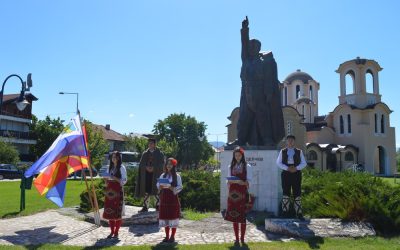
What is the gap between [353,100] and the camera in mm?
54188

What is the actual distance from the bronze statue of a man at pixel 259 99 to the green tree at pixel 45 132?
133 ft

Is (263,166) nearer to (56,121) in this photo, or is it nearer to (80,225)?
(80,225)

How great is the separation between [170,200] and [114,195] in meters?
1.33

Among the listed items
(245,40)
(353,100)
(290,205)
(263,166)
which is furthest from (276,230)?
(353,100)

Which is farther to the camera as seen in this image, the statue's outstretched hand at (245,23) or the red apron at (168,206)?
the statue's outstretched hand at (245,23)

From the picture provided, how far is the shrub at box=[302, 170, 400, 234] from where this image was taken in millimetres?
9266

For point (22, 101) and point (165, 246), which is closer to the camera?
point (165, 246)

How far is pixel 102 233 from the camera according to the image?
30.9 feet

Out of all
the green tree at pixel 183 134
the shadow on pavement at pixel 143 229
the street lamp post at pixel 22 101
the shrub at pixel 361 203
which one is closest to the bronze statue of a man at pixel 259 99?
the shrub at pixel 361 203

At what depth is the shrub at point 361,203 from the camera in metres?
9.27

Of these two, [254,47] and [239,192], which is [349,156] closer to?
[254,47]

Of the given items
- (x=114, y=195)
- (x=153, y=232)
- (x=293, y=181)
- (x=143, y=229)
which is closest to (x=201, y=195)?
(x=143, y=229)

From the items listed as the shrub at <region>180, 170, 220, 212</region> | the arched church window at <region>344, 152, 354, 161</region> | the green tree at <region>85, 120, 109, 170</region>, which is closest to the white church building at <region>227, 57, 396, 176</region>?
the arched church window at <region>344, 152, 354, 161</region>

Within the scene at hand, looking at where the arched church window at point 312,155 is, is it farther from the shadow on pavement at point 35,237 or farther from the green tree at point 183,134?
the shadow on pavement at point 35,237
